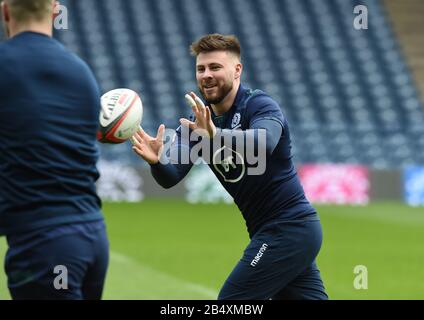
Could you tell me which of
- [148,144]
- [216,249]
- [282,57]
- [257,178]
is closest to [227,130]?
[148,144]

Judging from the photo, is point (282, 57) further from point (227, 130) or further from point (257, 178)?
point (227, 130)

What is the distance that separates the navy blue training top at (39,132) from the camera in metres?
4.09

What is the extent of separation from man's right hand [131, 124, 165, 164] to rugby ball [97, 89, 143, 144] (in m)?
0.05

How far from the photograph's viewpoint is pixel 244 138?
532 cm

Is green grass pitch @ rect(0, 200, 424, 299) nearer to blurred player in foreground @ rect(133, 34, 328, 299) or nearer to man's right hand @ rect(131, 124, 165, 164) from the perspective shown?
blurred player in foreground @ rect(133, 34, 328, 299)

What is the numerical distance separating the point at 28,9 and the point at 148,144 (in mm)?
1610

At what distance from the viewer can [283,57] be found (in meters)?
28.6

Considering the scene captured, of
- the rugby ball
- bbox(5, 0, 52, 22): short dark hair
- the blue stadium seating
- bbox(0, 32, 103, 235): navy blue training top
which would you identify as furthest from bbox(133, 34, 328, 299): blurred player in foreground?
the blue stadium seating

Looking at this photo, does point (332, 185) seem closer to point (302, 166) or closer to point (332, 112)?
point (302, 166)

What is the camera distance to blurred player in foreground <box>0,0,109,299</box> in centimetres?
408

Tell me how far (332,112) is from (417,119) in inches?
94.0

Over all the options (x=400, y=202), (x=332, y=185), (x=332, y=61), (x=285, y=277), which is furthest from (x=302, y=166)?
(x=285, y=277)

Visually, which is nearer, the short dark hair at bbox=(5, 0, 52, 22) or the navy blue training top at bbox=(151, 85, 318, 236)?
the short dark hair at bbox=(5, 0, 52, 22)

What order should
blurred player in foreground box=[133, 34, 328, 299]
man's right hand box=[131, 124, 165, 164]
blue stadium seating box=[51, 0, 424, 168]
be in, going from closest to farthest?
man's right hand box=[131, 124, 165, 164] < blurred player in foreground box=[133, 34, 328, 299] < blue stadium seating box=[51, 0, 424, 168]
